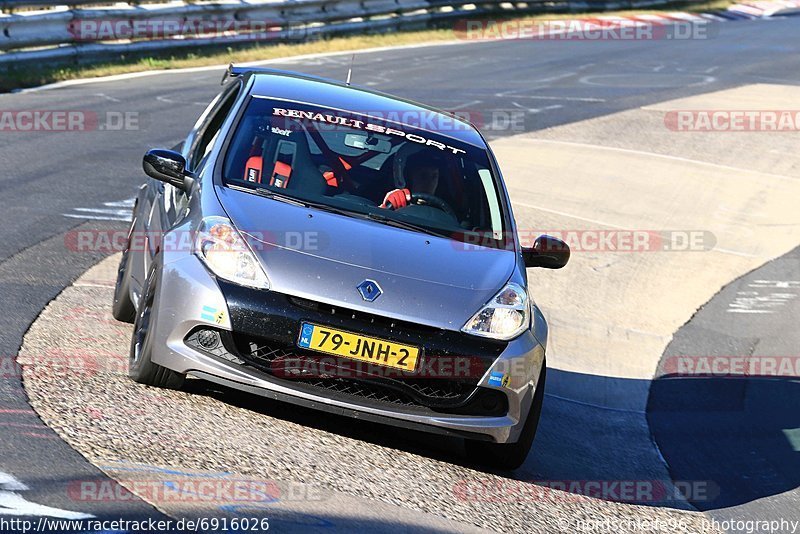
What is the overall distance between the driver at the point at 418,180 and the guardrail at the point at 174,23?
40.9 ft

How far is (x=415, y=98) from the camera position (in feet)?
62.6

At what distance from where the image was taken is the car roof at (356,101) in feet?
22.9

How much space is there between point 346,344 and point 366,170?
146 cm

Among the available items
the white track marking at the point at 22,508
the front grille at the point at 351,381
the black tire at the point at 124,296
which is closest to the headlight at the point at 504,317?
the front grille at the point at 351,381

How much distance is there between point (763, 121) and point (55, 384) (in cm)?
1529

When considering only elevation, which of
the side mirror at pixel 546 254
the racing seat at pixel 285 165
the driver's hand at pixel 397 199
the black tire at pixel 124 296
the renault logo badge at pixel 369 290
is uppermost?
the racing seat at pixel 285 165

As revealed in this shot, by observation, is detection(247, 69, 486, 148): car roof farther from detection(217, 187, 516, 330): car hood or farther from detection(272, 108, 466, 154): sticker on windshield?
detection(217, 187, 516, 330): car hood

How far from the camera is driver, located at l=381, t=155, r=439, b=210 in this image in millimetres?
6484

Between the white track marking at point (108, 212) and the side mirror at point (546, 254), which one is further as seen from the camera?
the white track marking at point (108, 212)

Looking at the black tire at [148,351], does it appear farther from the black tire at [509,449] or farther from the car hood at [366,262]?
→ the black tire at [509,449]

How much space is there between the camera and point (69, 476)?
4.71m

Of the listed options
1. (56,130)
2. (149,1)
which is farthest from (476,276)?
(149,1)

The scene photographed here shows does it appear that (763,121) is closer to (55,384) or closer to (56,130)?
(56,130)

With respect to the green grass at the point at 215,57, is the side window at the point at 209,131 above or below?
above
